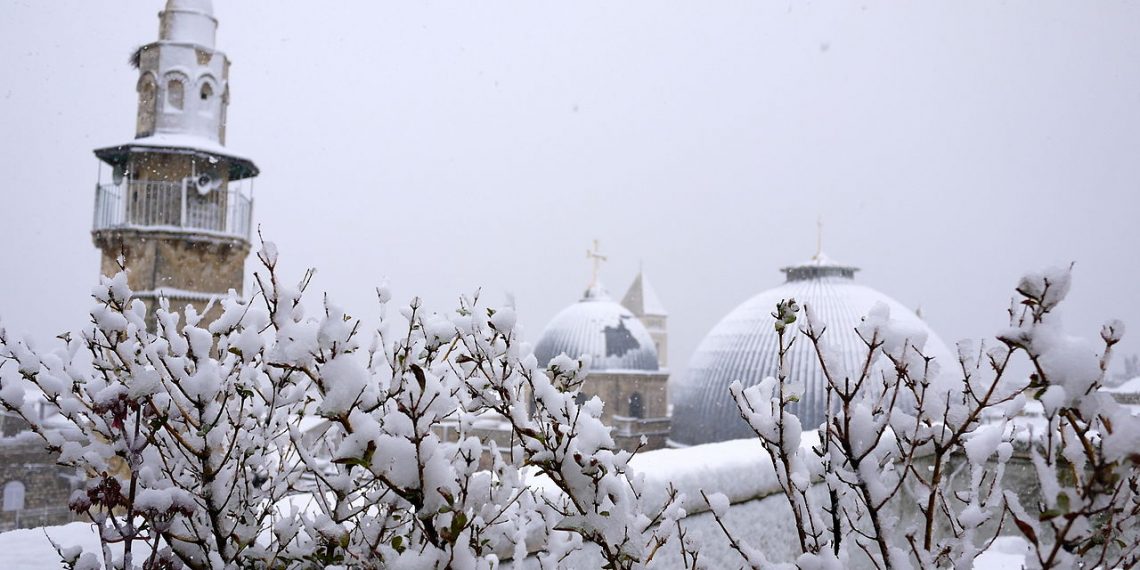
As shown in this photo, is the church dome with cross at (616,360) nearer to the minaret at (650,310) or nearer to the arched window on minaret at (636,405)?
the arched window on minaret at (636,405)

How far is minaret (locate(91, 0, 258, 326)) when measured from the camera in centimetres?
1270

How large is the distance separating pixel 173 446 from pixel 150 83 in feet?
44.3

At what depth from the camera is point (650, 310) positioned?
4769 centimetres

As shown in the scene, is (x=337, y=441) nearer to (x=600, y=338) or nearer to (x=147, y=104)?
(x=147, y=104)

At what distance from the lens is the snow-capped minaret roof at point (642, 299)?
47.7 m

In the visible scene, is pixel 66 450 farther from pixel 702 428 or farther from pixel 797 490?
pixel 702 428

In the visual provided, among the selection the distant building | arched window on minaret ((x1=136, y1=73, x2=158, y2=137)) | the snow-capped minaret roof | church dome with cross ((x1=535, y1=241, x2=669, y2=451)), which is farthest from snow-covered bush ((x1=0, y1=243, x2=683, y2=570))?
the snow-capped minaret roof

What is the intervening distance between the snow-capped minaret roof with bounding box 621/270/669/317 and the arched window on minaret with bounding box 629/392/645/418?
25188 mm

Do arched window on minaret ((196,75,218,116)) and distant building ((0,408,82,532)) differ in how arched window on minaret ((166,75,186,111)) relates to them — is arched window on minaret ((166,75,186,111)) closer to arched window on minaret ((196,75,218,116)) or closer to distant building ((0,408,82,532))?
arched window on minaret ((196,75,218,116))

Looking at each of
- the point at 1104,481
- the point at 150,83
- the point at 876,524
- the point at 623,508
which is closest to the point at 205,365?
the point at 623,508

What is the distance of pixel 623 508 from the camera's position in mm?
1560

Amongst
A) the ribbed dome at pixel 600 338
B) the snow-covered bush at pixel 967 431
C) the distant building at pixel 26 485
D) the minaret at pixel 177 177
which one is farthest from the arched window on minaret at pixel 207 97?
the snow-covered bush at pixel 967 431

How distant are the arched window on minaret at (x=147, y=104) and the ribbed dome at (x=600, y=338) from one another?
12021 millimetres

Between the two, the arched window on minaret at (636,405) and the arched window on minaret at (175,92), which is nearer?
the arched window on minaret at (175,92)
